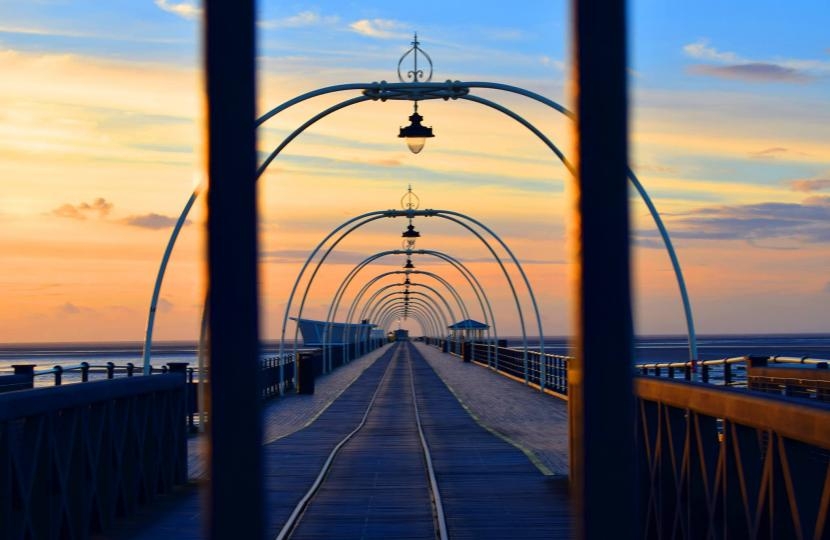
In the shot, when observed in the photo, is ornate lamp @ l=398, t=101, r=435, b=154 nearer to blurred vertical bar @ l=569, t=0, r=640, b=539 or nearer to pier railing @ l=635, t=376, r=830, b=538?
pier railing @ l=635, t=376, r=830, b=538

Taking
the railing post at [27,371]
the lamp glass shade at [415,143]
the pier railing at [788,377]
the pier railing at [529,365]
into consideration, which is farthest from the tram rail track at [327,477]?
the lamp glass shade at [415,143]

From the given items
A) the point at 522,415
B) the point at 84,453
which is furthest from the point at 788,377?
the point at 522,415

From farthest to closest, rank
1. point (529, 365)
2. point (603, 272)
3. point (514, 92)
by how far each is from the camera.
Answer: point (529, 365) < point (514, 92) < point (603, 272)

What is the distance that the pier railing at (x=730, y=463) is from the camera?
584cm

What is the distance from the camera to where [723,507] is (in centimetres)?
701

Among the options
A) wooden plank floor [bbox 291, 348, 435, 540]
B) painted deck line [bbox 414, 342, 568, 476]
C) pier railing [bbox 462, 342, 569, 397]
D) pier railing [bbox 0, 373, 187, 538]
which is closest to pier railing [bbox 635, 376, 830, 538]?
wooden plank floor [bbox 291, 348, 435, 540]

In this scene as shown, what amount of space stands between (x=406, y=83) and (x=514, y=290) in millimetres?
30656

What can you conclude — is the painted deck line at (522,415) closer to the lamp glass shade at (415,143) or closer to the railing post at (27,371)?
the lamp glass shade at (415,143)

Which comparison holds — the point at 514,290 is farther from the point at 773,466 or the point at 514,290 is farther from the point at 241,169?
the point at 241,169

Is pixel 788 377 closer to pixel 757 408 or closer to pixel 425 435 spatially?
pixel 425 435

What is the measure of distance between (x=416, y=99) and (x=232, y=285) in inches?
584

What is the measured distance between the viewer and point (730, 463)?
6988 mm

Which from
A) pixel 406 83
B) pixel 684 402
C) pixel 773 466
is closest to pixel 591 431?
pixel 773 466

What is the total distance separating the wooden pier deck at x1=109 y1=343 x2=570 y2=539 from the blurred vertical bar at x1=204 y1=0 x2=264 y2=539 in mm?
4164
